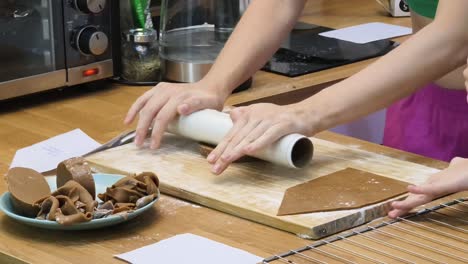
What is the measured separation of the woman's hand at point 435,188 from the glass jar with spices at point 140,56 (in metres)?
0.85

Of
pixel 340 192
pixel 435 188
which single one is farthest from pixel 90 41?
pixel 435 188

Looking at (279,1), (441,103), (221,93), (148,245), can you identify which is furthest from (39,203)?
(441,103)

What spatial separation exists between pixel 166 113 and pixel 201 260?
16.6 inches

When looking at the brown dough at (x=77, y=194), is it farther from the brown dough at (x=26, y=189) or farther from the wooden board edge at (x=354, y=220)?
the wooden board edge at (x=354, y=220)

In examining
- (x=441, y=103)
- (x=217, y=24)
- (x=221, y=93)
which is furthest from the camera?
(x=217, y=24)

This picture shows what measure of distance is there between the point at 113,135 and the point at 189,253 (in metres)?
0.55

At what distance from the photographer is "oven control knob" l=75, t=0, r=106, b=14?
1.95m

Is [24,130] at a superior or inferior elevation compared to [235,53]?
inferior

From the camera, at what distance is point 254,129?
1.46m

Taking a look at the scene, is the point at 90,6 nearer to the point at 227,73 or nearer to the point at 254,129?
the point at 227,73

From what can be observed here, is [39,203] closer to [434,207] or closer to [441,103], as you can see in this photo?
[434,207]

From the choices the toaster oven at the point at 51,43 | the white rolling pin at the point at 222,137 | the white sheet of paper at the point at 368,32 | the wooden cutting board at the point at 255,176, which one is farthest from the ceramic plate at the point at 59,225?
the white sheet of paper at the point at 368,32

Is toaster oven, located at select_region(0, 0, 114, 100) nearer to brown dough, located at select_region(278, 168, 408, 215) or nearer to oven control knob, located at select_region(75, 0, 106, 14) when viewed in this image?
oven control knob, located at select_region(75, 0, 106, 14)

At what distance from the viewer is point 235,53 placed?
69.1 inches
